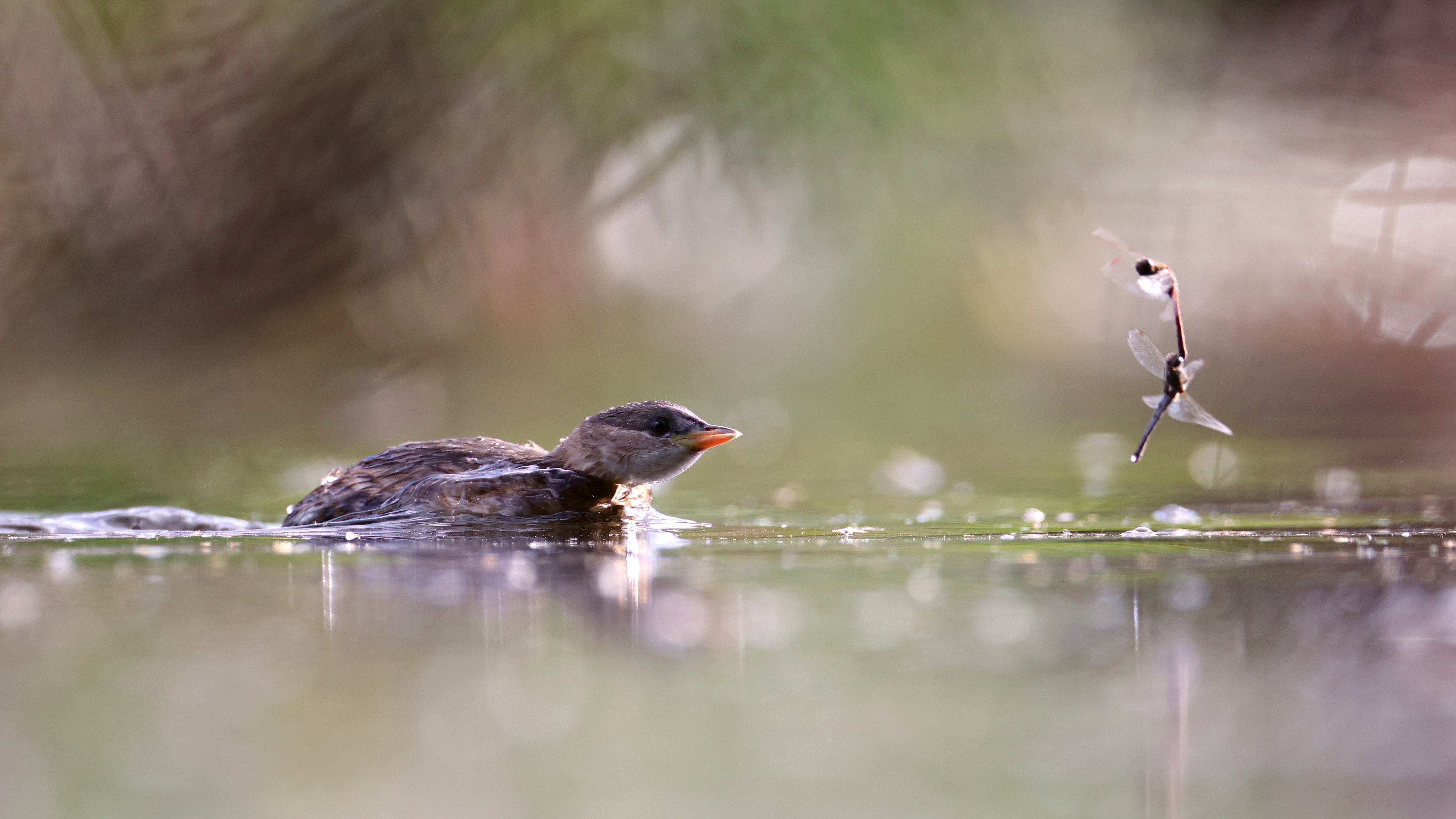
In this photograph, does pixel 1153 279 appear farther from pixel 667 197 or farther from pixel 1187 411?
pixel 667 197

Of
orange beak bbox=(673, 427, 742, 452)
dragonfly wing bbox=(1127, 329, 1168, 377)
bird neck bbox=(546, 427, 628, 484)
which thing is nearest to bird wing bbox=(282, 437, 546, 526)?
bird neck bbox=(546, 427, 628, 484)

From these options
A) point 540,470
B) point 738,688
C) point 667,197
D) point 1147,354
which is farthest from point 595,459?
point 667,197

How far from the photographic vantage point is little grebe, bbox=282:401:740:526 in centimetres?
388

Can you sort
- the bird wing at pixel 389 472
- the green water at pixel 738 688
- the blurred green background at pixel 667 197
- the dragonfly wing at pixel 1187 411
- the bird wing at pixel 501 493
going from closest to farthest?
the green water at pixel 738 688 → the dragonfly wing at pixel 1187 411 → the bird wing at pixel 501 493 → the bird wing at pixel 389 472 → the blurred green background at pixel 667 197

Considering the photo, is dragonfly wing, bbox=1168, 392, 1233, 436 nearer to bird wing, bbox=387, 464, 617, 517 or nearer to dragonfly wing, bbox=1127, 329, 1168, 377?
dragonfly wing, bbox=1127, 329, 1168, 377

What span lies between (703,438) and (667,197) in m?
4.27

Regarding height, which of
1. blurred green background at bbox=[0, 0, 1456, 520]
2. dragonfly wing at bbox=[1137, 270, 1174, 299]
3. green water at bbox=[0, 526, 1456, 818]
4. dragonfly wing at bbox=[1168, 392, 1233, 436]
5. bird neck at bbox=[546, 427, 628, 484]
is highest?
blurred green background at bbox=[0, 0, 1456, 520]

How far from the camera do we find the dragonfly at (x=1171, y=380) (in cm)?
337

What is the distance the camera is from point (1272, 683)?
71.4 inches

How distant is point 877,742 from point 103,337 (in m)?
7.12

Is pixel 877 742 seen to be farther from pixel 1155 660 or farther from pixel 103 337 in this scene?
pixel 103 337

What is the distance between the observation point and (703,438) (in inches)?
159

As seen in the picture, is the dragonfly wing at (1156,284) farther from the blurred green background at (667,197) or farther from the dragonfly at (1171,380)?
the blurred green background at (667,197)

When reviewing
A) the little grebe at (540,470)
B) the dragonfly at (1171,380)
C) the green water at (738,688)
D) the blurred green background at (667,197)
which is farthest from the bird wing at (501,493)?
the blurred green background at (667,197)
